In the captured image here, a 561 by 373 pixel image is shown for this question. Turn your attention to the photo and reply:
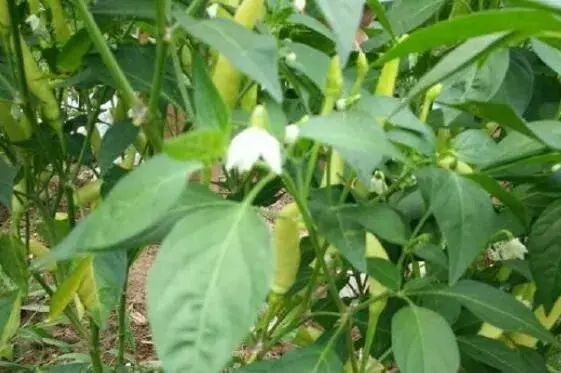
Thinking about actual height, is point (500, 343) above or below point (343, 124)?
below

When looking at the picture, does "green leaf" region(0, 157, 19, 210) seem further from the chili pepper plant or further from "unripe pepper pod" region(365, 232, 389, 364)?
"unripe pepper pod" region(365, 232, 389, 364)

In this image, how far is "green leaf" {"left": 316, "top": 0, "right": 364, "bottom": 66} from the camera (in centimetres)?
46

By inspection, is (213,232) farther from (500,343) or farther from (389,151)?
(500,343)

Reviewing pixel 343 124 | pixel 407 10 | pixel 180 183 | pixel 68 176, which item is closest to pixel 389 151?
pixel 343 124

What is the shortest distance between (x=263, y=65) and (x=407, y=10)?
385 mm

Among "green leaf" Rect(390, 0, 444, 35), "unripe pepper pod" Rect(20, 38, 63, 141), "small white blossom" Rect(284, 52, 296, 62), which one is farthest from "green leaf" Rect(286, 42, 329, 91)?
"unripe pepper pod" Rect(20, 38, 63, 141)

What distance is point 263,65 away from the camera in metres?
0.50

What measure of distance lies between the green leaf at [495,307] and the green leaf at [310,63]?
0.21 m

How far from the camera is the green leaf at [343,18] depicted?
459 mm

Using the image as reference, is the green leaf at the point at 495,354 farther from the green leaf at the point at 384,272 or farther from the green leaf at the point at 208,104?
the green leaf at the point at 208,104

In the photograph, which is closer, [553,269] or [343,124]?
[343,124]

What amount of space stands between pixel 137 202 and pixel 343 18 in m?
0.15

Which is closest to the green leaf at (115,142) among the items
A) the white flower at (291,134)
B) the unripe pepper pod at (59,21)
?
the unripe pepper pod at (59,21)

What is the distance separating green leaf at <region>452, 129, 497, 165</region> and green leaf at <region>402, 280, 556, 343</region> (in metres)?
0.12
